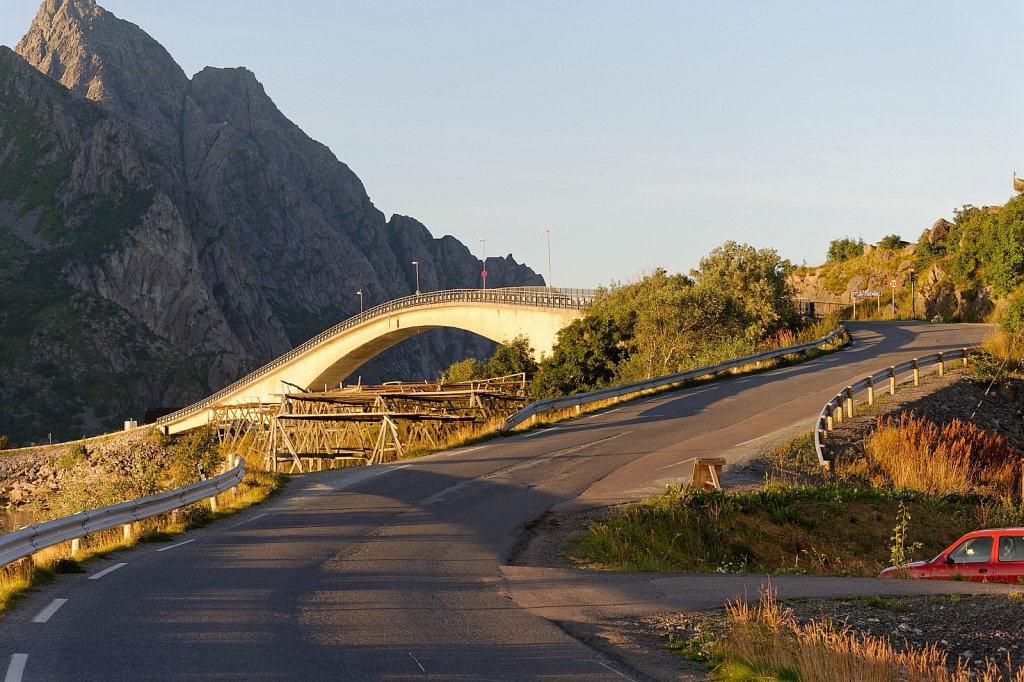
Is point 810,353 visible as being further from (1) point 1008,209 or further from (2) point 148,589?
(2) point 148,589

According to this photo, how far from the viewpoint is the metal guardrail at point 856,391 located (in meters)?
26.1

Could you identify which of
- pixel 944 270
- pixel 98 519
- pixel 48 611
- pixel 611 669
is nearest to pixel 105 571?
pixel 98 519

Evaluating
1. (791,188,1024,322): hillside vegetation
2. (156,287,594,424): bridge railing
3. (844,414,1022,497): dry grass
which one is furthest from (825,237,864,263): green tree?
(844,414,1022,497): dry grass

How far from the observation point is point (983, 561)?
1403 cm

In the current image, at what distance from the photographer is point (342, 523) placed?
17703 millimetres

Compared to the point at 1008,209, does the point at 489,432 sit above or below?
below

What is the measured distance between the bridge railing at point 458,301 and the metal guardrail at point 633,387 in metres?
24.0

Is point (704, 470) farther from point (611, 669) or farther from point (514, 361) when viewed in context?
point (514, 361)

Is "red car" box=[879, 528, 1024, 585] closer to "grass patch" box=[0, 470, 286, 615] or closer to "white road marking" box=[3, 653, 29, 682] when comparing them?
"white road marking" box=[3, 653, 29, 682]

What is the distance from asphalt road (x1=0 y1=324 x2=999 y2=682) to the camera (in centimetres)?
895

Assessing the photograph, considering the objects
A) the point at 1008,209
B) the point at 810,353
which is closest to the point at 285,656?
the point at 810,353

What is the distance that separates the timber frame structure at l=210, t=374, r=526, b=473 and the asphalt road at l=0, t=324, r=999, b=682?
10.3m

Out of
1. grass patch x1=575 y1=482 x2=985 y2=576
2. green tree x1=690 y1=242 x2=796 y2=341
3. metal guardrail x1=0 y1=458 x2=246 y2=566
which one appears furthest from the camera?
green tree x1=690 y1=242 x2=796 y2=341

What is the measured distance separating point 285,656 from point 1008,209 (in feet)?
244
